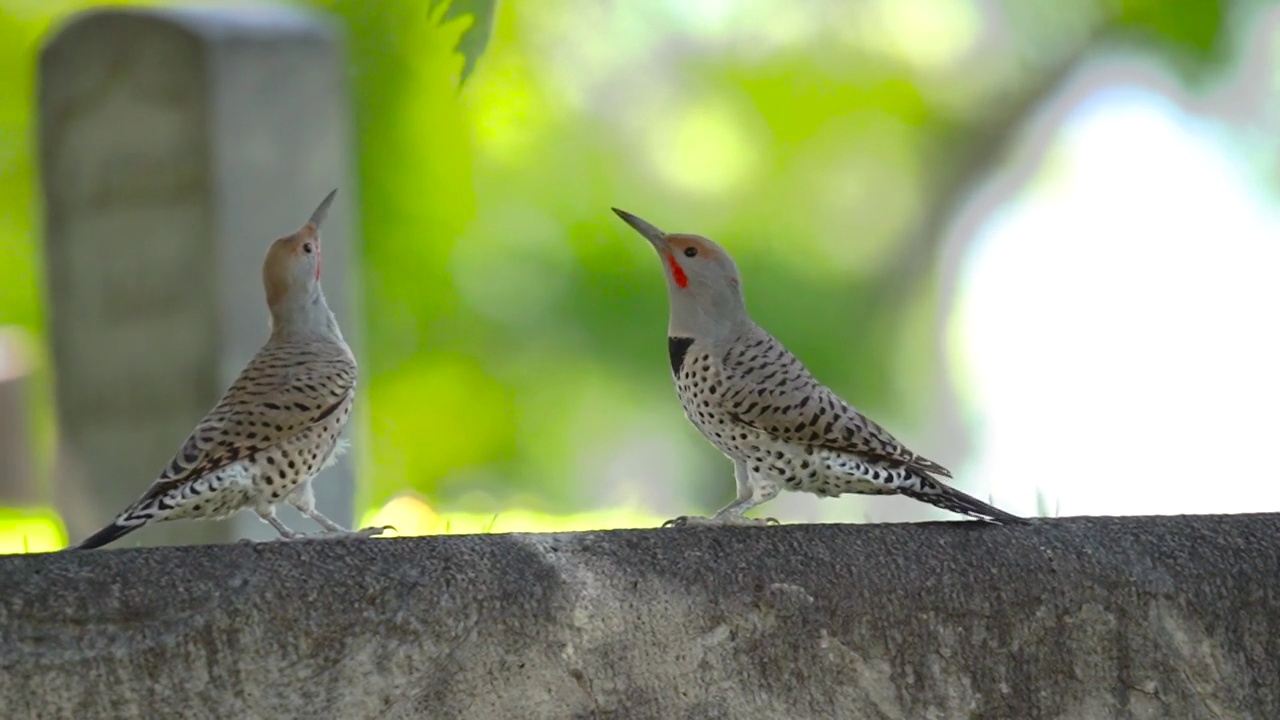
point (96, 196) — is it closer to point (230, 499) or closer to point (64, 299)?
point (64, 299)

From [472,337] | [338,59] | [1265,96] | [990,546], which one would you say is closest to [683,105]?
[472,337]

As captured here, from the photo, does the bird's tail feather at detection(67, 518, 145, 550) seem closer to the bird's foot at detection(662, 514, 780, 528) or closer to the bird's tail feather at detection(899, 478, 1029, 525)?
the bird's foot at detection(662, 514, 780, 528)

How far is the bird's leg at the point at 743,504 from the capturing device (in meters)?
3.18

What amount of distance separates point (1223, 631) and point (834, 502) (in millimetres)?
7577

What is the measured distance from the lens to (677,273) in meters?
3.41

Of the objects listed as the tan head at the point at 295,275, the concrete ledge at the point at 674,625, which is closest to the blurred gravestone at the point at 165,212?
the tan head at the point at 295,275

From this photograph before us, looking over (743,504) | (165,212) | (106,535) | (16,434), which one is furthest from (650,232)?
(16,434)

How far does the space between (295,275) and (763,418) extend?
1019 mm

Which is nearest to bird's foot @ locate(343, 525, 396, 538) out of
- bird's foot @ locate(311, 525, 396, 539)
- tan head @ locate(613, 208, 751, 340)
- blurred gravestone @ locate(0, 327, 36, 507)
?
bird's foot @ locate(311, 525, 396, 539)

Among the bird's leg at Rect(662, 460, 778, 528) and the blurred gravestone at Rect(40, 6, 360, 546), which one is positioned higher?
the blurred gravestone at Rect(40, 6, 360, 546)

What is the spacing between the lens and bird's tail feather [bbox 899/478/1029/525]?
10.5 feet

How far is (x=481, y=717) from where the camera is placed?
2.83 m

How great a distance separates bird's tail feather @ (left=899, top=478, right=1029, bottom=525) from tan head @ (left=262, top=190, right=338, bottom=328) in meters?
1.32

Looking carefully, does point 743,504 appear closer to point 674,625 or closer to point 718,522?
point 718,522
